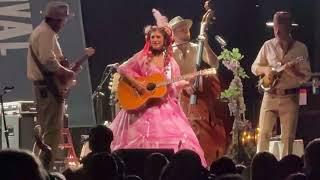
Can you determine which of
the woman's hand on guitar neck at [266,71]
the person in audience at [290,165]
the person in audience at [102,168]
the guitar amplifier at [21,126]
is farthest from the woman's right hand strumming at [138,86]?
the person in audience at [102,168]

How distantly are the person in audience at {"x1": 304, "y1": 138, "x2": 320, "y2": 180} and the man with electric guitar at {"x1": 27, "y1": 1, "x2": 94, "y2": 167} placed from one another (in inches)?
168

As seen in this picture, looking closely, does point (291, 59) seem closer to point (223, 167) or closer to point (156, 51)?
point (156, 51)

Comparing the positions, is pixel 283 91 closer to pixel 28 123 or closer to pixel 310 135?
pixel 310 135

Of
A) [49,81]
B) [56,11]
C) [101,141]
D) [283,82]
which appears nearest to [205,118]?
[283,82]

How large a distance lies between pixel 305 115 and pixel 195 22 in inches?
111

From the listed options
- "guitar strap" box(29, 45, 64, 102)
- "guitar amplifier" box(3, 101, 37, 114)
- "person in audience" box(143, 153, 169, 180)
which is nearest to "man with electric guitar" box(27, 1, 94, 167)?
"guitar strap" box(29, 45, 64, 102)

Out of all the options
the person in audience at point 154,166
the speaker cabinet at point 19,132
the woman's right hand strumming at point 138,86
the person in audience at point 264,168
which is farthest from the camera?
the speaker cabinet at point 19,132

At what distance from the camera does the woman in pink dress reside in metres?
8.70

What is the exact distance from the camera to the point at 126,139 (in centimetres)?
880

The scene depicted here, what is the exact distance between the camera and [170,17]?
12.8 meters

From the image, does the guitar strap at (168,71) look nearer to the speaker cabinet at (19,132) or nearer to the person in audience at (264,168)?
the speaker cabinet at (19,132)

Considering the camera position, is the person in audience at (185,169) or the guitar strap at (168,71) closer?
the person in audience at (185,169)

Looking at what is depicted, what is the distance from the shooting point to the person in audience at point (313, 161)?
3814 mm

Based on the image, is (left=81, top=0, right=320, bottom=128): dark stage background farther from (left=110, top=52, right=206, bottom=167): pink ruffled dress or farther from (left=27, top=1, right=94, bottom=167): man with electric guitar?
(left=27, top=1, right=94, bottom=167): man with electric guitar
